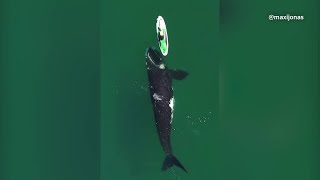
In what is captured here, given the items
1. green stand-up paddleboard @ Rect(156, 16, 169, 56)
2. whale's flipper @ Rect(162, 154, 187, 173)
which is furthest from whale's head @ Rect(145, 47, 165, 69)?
whale's flipper @ Rect(162, 154, 187, 173)

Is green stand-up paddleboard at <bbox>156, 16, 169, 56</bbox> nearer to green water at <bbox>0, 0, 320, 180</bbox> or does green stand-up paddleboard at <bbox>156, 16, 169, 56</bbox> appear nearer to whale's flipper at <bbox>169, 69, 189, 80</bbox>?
green water at <bbox>0, 0, 320, 180</bbox>

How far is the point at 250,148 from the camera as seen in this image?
4441 mm

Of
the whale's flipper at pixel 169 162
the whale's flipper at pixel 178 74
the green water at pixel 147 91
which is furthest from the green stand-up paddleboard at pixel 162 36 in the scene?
the whale's flipper at pixel 169 162

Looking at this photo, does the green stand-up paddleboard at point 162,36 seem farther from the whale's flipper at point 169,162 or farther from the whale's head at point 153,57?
the whale's flipper at point 169,162

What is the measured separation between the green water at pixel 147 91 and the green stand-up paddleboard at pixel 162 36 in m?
0.04

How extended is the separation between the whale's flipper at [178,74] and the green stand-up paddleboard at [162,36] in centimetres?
15

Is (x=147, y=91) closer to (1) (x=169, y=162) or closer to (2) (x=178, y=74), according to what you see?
(2) (x=178, y=74)

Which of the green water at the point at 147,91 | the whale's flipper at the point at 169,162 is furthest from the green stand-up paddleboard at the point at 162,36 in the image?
the whale's flipper at the point at 169,162

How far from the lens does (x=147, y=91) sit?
13.4 feet

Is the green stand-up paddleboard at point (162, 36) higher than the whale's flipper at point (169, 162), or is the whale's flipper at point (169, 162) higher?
the green stand-up paddleboard at point (162, 36)

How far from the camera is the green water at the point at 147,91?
→ 13.3 ft

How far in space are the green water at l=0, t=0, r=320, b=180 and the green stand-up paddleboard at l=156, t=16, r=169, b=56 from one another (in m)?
0.04

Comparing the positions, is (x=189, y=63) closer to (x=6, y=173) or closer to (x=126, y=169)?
(x=126, y=169)

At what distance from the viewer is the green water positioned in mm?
4051
